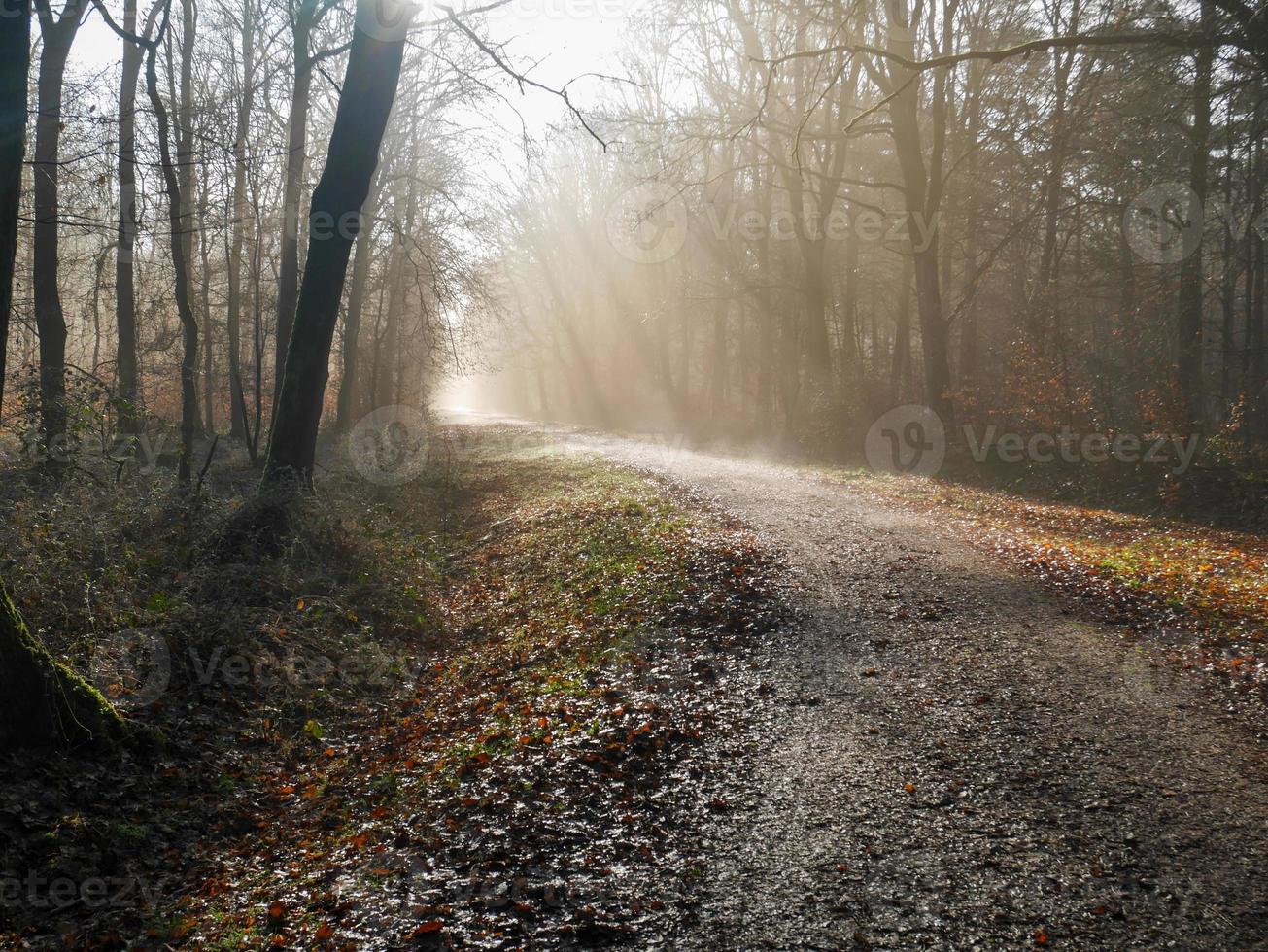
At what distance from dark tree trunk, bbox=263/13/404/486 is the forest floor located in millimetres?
966

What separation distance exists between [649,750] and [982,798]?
1.93 meters

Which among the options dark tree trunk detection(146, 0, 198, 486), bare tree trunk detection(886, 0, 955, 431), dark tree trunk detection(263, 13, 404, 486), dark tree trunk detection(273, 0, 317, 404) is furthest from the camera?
bare tree trunk detection(886, 0, 955, 431)

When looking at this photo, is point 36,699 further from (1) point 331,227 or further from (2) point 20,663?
(1) point 331,227

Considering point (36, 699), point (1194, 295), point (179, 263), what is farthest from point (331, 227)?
point (1194, 295)

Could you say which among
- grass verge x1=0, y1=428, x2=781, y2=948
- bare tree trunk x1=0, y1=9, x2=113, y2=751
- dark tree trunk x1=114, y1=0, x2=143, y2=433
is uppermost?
dark tree trunk x1=114, y1=0, x2=143, y2=433

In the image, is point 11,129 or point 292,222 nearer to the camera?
point 11,129

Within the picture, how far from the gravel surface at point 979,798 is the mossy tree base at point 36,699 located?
356 cm

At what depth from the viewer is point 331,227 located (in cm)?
938

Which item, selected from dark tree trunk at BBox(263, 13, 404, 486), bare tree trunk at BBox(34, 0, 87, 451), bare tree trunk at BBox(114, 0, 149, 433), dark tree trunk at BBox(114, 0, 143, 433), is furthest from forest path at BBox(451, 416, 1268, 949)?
dark tree trunk at BBox(114, 0, 143, 433)

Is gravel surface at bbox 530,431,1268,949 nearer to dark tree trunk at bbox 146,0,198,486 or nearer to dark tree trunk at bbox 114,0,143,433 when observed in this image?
dark tree trunk at bbox 146,0,198,486

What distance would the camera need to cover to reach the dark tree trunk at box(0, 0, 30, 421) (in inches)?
183

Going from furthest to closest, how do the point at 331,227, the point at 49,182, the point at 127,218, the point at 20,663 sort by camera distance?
the point at 127,218 → the point at 49,182 → the point at 331,227 → the point at 20,663

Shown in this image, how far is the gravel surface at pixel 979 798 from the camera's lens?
11.6ft

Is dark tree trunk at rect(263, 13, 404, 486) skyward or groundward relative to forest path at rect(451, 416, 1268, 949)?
skyward
